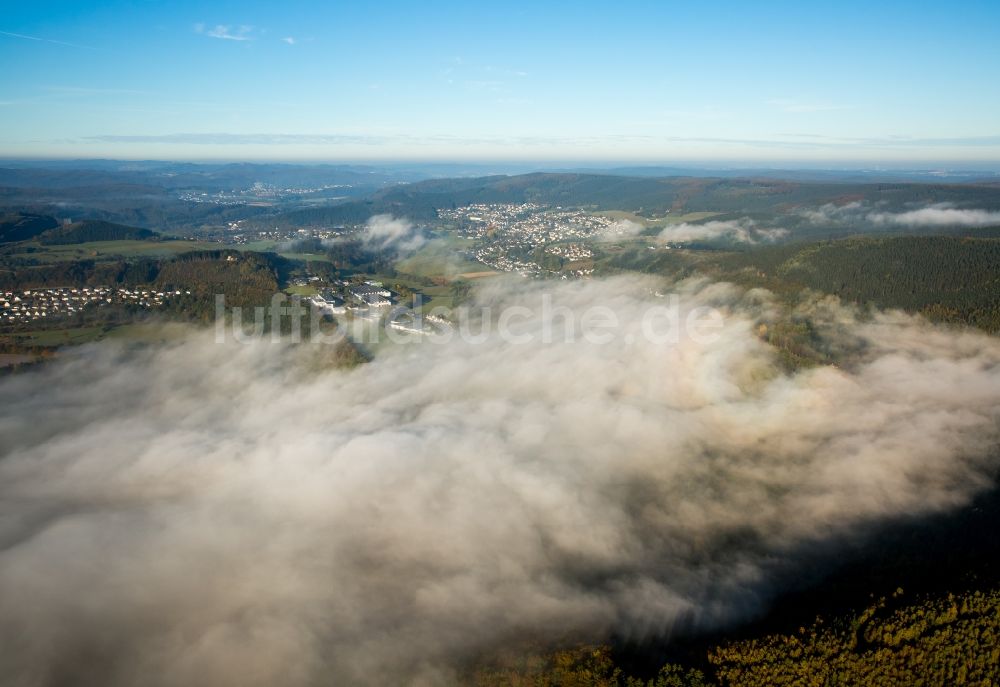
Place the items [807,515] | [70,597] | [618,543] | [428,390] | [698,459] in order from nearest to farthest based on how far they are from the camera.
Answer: [70,597], [618,543], [807,515], [698,459], [428,390]

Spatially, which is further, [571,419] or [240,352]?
[240,352]

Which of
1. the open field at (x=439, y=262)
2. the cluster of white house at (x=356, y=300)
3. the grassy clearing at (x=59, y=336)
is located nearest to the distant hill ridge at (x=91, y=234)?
the open field at (x=439, y=262)

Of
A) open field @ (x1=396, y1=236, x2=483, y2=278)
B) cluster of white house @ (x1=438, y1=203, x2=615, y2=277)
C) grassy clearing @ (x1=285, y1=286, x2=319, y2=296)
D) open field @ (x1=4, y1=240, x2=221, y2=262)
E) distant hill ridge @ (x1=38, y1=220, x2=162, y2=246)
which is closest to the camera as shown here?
grassy clearing @ (x1=285, y1=286, x2=319, y2=296)

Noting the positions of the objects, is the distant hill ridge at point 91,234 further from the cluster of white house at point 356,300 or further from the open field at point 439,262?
the cluster of white house at point 356,300

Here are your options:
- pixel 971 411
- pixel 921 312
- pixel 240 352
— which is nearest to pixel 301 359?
pixel 240 352

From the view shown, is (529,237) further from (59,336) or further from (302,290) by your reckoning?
(59,336)

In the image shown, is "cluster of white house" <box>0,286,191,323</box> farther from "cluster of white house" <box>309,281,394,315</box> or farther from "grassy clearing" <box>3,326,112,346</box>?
"cluster of white house" <box>309,281,394,315</box>

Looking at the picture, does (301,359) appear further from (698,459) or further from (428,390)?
(698,459)

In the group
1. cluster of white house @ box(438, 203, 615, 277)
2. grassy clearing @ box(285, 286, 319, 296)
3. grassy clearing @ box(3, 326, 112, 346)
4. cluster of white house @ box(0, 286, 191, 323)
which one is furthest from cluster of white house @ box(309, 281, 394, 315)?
cluster of white house @ box(438, 203, 615, 277)
